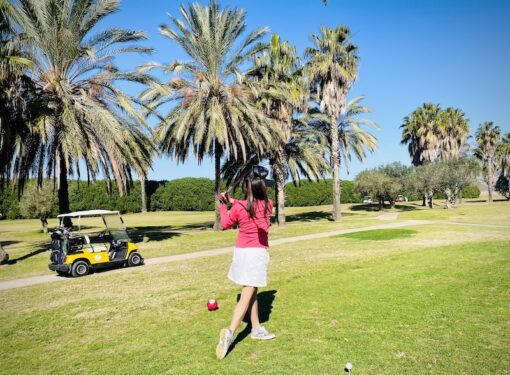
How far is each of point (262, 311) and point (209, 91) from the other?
655 inches

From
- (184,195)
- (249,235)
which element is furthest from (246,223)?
(184,195)

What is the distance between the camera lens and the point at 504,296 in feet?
20.4

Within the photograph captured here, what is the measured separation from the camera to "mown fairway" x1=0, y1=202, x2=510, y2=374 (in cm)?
418

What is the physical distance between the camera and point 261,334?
191 inches

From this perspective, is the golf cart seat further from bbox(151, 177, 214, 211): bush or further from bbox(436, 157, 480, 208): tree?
bbox(151, 177, 214, 211): bush

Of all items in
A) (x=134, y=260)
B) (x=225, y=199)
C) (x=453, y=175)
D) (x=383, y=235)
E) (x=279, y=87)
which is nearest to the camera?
(x=225, y=199)

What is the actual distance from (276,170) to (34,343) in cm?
2105

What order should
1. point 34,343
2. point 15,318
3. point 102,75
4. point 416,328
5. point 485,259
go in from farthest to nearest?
point 102,75 → point 485,259 → point 15,318 → point 34,343 → point 416,328

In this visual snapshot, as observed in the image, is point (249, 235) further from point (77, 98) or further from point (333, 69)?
point (333, 69)

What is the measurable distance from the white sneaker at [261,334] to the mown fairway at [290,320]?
0.30ft

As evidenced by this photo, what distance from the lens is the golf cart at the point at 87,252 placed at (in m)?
10.5

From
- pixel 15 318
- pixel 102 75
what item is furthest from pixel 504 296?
pixel 102 75

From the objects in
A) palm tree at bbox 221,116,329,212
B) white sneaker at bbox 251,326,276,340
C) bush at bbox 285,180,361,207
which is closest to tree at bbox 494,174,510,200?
bush at bbox 285,180,361,207

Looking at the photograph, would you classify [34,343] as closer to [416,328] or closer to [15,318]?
[15,318]
